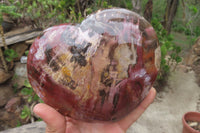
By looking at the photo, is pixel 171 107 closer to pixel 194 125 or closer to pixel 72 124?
pixel 194 125

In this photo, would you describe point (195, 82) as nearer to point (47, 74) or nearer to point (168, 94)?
point (168, 94)

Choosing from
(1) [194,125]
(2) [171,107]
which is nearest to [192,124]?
(1) [194,125]

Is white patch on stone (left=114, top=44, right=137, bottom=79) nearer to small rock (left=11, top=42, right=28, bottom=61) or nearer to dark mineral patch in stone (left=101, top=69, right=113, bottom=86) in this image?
dark mineral patch in stone (left=101, top=69, right=113, bottom=86)

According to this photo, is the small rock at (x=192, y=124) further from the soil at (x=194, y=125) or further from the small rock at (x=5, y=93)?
the small rock at (x=5, y=93)

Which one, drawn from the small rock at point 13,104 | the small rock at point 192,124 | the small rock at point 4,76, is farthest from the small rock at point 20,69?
the small rock at point 192,124

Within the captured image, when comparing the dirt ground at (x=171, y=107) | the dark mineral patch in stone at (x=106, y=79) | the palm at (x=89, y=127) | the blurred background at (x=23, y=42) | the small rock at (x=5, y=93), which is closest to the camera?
the dark mineral patch in stone at (x=106, y=79)

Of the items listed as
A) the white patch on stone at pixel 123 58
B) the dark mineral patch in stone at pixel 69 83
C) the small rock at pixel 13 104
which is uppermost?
the white patch on stone at pixel 123 58

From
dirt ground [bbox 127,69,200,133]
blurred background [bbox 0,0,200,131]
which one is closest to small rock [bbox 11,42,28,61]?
blurred background [bbox 0,0,200,131]
